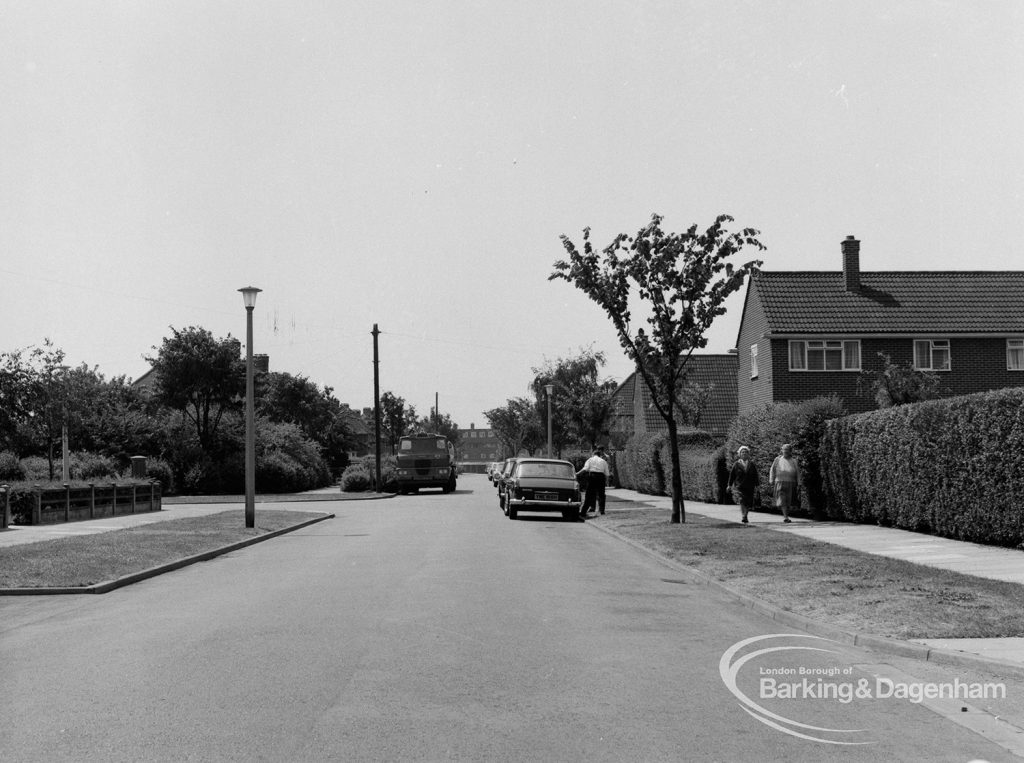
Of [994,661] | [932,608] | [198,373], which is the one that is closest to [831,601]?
[932,608]

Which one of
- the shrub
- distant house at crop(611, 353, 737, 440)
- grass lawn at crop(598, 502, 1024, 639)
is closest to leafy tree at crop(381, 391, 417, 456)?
distant house at crop(611, 353, 737, 440)

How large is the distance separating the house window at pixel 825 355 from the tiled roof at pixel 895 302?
18.6 inches

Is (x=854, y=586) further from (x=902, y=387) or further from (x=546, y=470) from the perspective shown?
(x=902, y=387)

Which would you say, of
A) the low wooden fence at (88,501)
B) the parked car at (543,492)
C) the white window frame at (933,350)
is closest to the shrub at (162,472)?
the low wooden fence at (88,501)

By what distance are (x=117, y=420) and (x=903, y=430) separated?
114 feet

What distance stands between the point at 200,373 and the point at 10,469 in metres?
10.8

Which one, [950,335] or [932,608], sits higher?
[950,335]

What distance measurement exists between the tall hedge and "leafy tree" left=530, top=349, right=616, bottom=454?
26.5 meters

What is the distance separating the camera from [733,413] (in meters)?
57.2

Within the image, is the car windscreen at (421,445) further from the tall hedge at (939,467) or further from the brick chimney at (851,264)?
the tall hedge at (939,467)

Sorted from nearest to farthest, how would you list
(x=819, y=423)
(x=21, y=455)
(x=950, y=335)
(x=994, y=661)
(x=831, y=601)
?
(x=994, y=661)
(x=831, y=601)
(x=819, y=423)
(x=950, y=335)
(x=21, y=455)

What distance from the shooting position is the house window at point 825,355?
38.6m

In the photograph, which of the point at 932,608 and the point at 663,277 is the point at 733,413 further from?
the point at 932,608

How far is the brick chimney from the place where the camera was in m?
Result: 40.7
